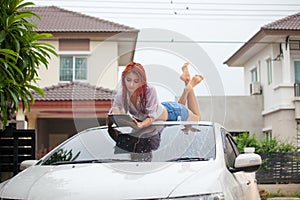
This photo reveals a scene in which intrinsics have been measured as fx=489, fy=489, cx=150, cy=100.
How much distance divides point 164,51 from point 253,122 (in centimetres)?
1532

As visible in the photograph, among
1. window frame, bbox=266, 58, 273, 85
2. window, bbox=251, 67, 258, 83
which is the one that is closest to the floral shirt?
window frame, bbox=266, 58, 273, 85

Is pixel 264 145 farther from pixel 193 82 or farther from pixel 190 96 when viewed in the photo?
pixel 193 82

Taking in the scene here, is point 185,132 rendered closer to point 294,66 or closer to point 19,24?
point 19,24

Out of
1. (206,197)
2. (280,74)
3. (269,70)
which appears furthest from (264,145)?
(206,197)

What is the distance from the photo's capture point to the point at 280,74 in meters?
17.6

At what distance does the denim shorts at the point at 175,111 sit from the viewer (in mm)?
4668

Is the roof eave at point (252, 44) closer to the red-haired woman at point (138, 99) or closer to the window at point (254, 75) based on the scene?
the window at point (254, 75)

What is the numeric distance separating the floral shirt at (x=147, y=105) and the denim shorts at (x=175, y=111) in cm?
35

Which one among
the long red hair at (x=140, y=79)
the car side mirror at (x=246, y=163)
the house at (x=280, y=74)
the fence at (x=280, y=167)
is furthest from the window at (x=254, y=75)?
the car side mirror at (x=246, y=163)

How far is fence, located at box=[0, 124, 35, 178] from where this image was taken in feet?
23.9

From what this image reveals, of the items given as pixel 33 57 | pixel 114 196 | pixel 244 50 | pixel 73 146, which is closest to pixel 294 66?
pixel 244 50

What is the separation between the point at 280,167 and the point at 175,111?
29.5 feet

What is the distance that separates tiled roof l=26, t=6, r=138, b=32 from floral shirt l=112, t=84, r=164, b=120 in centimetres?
1316

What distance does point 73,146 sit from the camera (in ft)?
14.0
